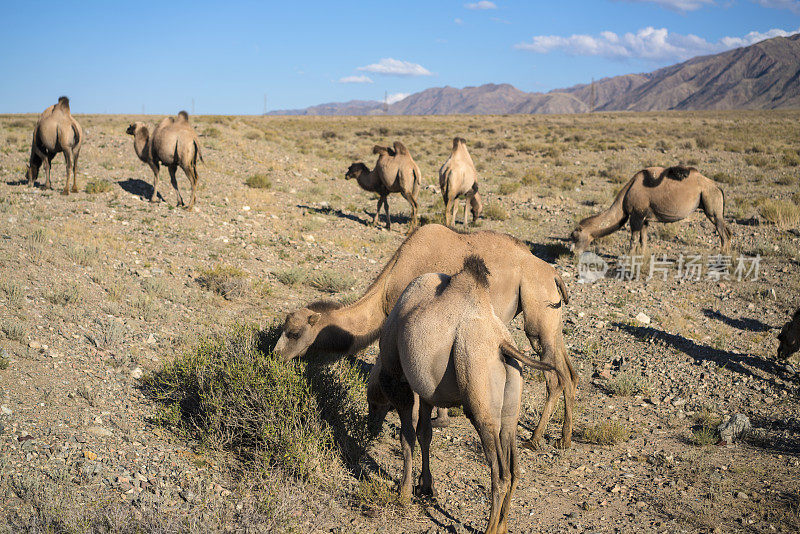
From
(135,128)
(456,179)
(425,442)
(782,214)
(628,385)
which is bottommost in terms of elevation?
(628,385)

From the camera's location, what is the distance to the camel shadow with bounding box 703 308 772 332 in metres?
10.0

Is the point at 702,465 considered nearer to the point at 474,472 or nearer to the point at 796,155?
the point at 474,472

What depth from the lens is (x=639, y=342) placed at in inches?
361

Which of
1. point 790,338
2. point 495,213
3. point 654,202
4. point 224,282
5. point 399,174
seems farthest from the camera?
point 495,213

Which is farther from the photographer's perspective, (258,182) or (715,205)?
(258,182)

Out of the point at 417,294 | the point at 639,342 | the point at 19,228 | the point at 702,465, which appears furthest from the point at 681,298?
the point at 19,228

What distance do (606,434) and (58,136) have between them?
568 inches

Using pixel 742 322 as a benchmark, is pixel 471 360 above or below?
above

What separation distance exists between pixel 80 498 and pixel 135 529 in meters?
0.60

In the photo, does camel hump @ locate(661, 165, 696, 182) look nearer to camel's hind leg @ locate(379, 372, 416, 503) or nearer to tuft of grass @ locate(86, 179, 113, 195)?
camel's hind leg @ locate(379, 372, 416, 503)

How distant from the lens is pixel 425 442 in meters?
4.94

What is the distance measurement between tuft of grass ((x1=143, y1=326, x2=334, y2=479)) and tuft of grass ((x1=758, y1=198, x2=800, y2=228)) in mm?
15328

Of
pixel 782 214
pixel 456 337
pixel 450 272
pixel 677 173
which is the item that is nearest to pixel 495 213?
pixel 677 173

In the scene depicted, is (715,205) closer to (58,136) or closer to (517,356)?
(517,356)
